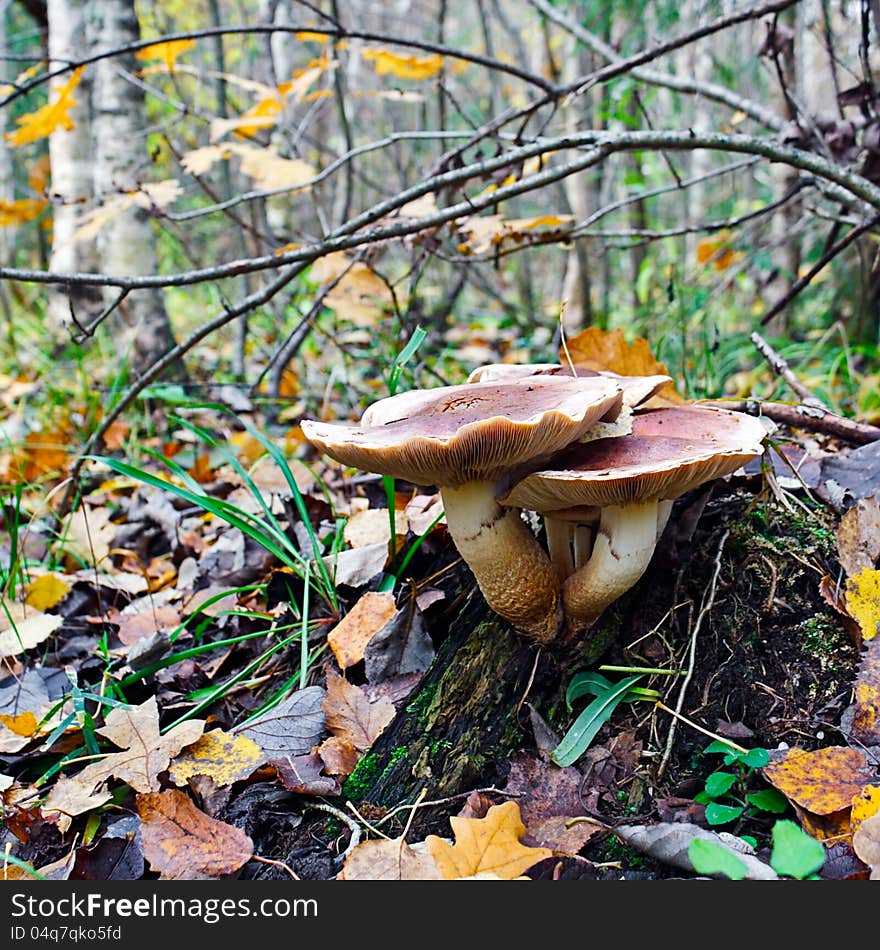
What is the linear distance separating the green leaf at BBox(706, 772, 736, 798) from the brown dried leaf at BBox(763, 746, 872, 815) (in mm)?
76

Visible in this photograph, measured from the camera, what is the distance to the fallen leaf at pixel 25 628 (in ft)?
7.49

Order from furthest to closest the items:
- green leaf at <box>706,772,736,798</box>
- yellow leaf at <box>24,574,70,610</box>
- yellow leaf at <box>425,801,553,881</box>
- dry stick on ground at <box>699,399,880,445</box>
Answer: yellow leaf at <box>24,574,70,610</box> < dry stick on ground at <box>699,399,880,445</box> < green leaf at <box>706,772,736,798</box> < yellow leaf at <box>425,801,553,881</box>

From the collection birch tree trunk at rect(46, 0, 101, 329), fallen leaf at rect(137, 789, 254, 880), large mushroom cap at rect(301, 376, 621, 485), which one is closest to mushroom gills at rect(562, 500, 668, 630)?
Answer: large mushroom cap at rect(301, 376, 621, 485)

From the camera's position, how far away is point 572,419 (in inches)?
54.7

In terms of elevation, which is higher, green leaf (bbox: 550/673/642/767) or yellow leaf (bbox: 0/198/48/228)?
yellow leaf (bbox: 0/198/48/228)

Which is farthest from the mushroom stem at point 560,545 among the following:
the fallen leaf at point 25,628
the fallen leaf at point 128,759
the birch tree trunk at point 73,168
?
the birch tree trunk at point 73,168

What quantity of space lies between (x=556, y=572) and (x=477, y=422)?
64 centimetres

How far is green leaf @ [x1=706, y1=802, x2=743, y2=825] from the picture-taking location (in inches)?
57.4

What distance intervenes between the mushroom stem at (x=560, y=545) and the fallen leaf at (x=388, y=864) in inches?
29.1

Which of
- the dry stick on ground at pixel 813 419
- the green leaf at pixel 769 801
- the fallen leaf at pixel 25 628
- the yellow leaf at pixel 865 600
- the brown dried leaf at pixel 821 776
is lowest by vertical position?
the green leaf at pixel 769 801

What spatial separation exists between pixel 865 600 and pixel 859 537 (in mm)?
207

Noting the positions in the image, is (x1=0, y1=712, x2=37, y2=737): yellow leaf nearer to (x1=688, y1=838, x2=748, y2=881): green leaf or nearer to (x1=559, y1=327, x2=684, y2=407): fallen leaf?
(x1=688, y1=838, x2=748, y2=881): green leaf

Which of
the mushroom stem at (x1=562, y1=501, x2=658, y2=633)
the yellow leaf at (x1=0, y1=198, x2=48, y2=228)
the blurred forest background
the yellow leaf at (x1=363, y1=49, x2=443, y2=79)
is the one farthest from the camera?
the yellow leaf at (x1=0, y1=198, x2=48, y2=228)

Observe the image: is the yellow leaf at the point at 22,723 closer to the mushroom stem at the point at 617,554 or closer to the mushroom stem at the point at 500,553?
the mushroom stem at the point at 500,553
